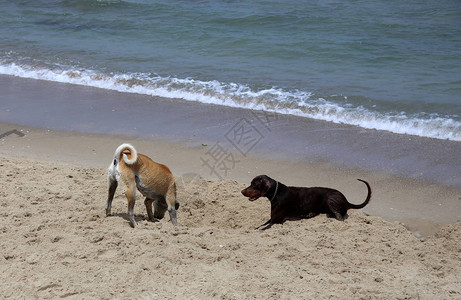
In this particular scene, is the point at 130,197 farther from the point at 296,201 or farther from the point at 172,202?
the point at 296,201

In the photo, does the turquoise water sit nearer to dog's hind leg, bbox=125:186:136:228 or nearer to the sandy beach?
the sandy beach

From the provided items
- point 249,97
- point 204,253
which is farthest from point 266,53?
point 204,253

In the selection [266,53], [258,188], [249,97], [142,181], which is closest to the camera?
[142,181]

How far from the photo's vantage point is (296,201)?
7.15 metres

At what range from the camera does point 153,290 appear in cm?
530

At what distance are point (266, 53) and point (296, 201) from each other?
8.50m

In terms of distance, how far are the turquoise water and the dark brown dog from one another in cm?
392

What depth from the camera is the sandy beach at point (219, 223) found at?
544 cm

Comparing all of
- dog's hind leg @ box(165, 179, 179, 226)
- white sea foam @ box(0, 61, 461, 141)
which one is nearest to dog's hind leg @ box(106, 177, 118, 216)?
dog's hind leg @ box(165, 179, 179, 226)

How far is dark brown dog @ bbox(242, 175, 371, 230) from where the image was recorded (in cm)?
709

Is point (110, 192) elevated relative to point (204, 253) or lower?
elevated

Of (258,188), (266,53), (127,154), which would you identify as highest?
(127,154)

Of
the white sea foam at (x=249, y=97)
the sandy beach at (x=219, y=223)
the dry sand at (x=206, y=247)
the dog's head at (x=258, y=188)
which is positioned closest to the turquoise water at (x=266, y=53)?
the white sea foam at (x=249, y=97)

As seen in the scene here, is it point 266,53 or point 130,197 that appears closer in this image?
point 130,197
